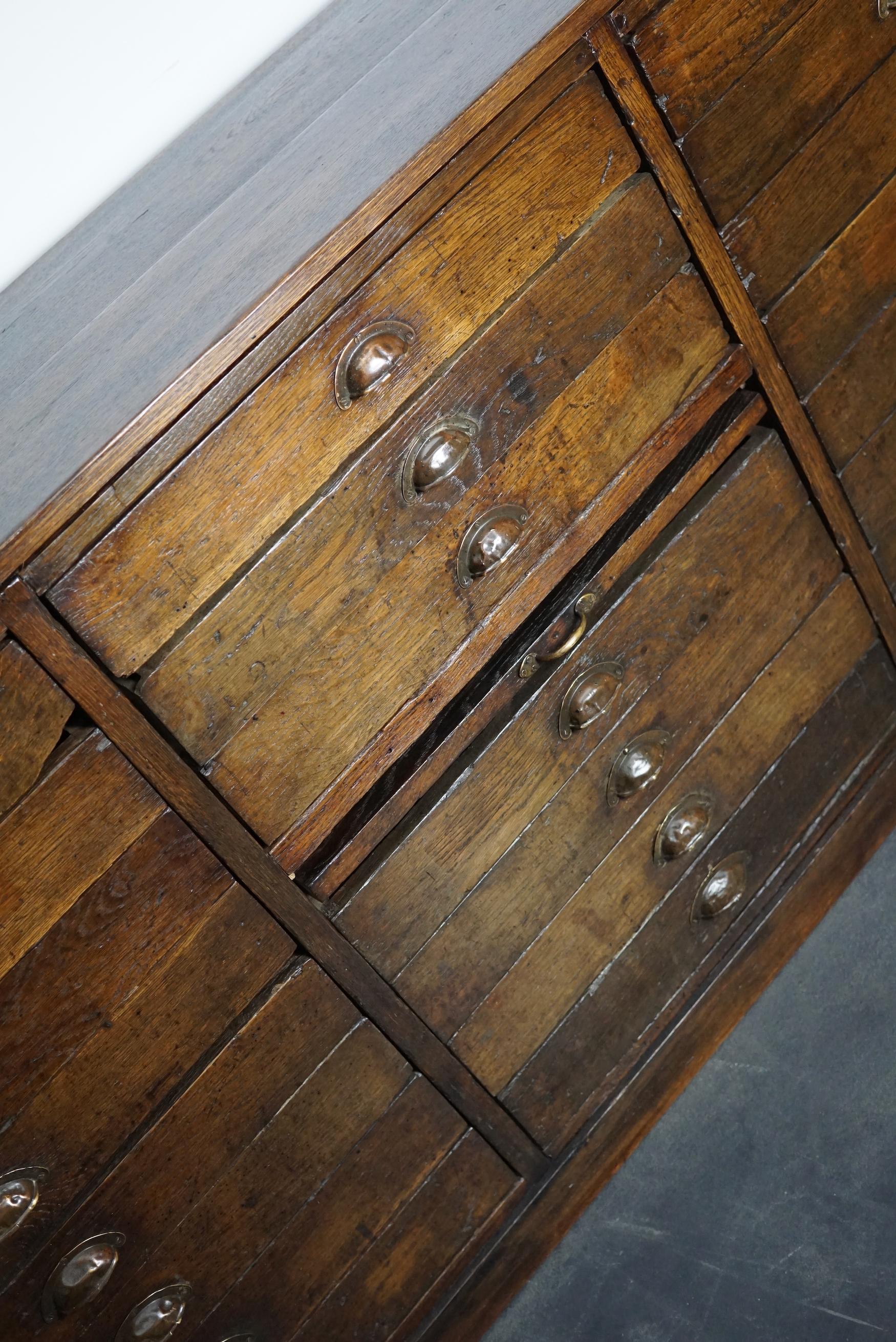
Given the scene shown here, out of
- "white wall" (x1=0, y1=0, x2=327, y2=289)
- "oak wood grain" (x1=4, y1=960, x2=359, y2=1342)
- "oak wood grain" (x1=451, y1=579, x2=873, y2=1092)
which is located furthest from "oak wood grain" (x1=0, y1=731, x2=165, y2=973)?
"white wall" (x1=0, y1=0, x2=327, y2=289)

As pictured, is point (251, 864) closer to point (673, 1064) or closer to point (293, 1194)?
point (293, 1194)

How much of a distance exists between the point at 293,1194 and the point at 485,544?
652 millimetres

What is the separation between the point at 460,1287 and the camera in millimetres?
1354

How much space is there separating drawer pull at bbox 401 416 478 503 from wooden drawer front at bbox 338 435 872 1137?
254mm

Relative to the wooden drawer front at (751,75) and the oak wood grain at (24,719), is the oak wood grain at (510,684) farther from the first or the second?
the oak wood grain at (24,719)

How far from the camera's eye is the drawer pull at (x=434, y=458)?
1063 mm

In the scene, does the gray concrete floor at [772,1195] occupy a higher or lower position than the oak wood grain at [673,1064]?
lower

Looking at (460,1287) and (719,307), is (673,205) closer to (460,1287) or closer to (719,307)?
(719,307)

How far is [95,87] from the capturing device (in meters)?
1.49

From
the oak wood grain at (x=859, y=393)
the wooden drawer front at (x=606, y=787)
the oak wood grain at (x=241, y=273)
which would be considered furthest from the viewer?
the oak wood grain at (x=859, y=393)

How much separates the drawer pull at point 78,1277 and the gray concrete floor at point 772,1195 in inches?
21.4

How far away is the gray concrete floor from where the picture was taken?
1.30 m

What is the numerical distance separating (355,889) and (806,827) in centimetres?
65

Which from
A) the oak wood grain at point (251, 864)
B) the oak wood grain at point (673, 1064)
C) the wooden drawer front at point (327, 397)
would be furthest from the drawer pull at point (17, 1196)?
the oak wood grain at point (673, 1064)
